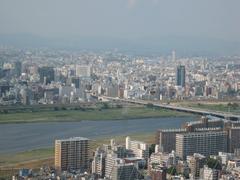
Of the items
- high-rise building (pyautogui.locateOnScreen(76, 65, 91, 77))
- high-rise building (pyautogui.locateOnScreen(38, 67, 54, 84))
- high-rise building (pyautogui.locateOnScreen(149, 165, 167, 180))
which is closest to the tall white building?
high-rise building (pyautogui.locateOnScreen(149, 165, 167, 180))

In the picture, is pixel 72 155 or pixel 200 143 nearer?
pixel 72 155

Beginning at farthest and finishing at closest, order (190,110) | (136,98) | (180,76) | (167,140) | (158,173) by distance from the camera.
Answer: (180,76)
(136,98)
(190,110)
(167,140)
(158,173)

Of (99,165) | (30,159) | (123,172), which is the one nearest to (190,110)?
(30,159)

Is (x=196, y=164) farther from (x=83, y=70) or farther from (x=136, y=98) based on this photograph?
(x=83, y=70)

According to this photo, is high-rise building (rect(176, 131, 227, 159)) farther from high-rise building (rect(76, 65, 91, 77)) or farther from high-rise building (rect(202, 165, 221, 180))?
high-rise building (rect(76, 65, 91, 77))

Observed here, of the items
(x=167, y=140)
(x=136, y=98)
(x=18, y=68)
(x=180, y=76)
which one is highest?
(x=18, y=68)

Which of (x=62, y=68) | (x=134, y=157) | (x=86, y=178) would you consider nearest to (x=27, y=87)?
(x=62, y=68)

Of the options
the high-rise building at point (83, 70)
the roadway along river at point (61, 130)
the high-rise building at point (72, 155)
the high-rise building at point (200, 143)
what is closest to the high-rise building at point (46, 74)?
the high-rise building at point (83, 70)
